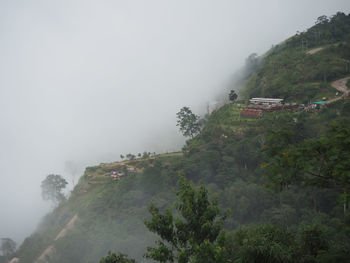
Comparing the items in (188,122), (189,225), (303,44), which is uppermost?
(303,44)

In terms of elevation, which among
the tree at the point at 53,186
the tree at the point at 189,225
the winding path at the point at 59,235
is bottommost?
the winding path at the point at 59,235

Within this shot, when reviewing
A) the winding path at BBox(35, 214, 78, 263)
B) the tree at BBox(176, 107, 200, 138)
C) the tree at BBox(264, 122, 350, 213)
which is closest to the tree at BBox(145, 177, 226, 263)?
the tree at BBox(264, 122, 350, 213)

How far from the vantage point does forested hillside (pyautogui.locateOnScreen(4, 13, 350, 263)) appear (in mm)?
10547

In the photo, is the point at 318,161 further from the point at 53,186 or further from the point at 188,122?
the point at 53,186

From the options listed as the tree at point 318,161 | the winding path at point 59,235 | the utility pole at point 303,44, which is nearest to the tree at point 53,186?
the winding path at point 59,235

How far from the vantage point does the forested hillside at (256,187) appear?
10547 mm

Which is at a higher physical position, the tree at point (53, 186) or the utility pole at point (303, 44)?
the utility pole at point (303, 44)

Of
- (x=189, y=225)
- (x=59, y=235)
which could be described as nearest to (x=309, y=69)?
(x=189, y=225)

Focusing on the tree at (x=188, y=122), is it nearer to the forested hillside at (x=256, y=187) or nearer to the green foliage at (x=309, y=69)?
the forested hillside at (x=256, y=187)

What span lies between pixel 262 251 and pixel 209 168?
3182 cm

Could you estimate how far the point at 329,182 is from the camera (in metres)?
10.5

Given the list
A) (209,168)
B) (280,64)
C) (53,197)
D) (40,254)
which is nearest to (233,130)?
(209,168)

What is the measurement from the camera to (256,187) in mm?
32406

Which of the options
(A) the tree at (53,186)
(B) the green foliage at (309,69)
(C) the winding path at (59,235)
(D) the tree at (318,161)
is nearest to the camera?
(D) the tree at (318,161)
